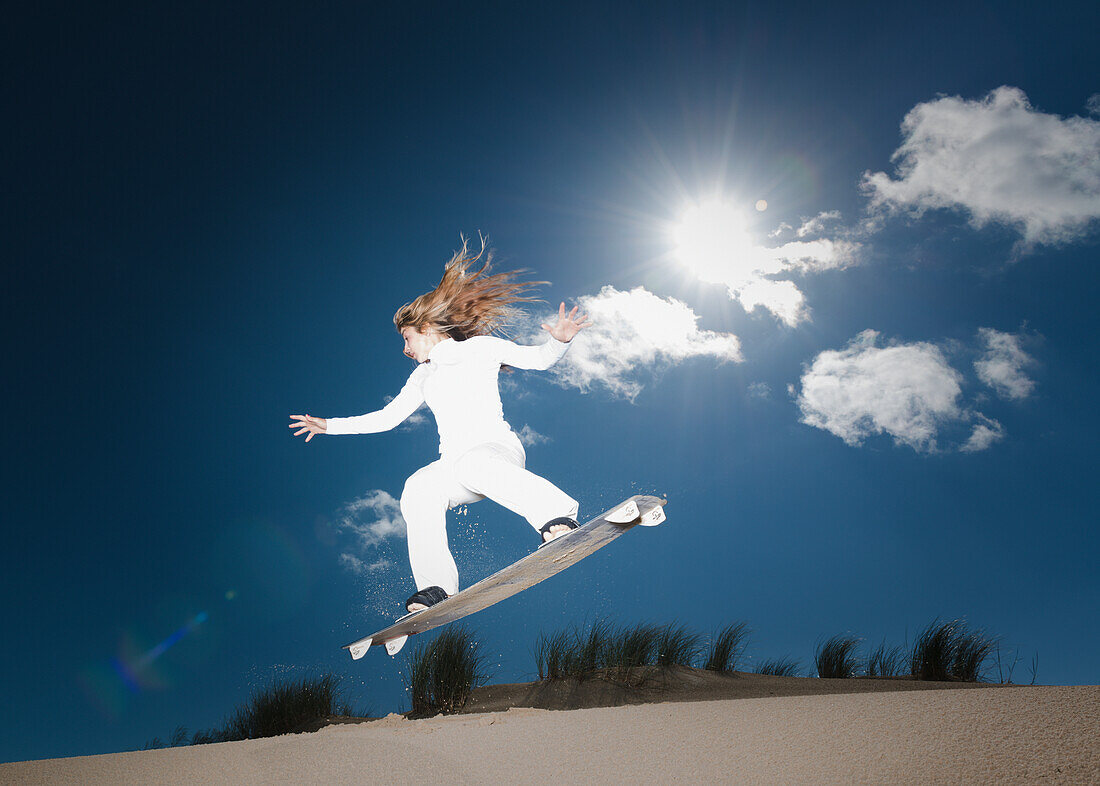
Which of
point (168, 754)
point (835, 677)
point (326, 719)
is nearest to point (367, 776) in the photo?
point (168, 754)

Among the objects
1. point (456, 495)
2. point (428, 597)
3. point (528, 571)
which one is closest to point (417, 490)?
point (456, 495)

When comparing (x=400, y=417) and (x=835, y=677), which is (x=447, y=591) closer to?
(x=400, y=417)

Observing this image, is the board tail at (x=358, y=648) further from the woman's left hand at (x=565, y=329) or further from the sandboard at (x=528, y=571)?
the woman's left hand at (x=565, y=329)

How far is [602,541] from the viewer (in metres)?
3.60

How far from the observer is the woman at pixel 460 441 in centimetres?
377

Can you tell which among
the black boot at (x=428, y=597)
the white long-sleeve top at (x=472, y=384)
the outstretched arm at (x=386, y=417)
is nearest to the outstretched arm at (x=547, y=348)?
the white long-sleeve top at (x=472, y=384)

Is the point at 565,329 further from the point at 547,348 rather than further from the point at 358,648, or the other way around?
the point at 358,648

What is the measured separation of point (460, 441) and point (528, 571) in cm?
92

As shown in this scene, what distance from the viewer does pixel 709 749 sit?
251 cm

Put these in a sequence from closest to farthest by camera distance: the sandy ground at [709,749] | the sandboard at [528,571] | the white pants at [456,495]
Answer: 1. the sandy ground at [709,749]
2. the sandboard at [528,571]
3. the white pants at [456,495]

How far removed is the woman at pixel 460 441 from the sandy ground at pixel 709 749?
102cm

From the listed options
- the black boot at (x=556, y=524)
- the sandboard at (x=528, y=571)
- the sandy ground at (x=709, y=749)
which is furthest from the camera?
the black boot at (x=556, y=524)

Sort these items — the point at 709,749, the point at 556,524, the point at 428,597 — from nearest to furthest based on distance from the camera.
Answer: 1. the point at 709,749
2. the point at 556,524
3. the point at 428,597

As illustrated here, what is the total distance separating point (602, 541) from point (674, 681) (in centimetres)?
279
